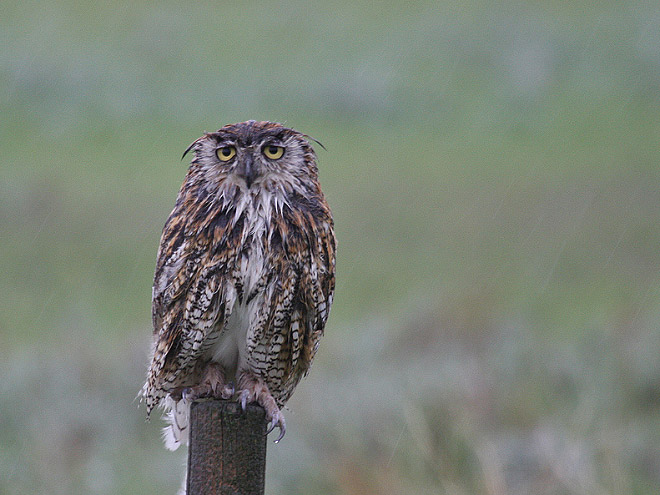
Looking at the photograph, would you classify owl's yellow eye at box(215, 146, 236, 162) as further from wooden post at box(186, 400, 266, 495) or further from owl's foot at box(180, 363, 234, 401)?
wooden post at box(186, 400, 266, 495)

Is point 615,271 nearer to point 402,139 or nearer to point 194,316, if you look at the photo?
point 402,139

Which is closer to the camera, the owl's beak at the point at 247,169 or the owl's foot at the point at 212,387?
the owl's beak at the point at 247,169

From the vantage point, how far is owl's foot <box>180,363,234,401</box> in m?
3.74

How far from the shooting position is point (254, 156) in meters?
3.57

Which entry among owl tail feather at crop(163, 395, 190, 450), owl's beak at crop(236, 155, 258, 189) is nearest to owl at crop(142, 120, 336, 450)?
owl's beak at crop(236, 155, 258, 189)

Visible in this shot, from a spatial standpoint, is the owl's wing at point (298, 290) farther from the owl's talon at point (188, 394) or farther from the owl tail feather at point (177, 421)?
the owl tail feather at point (177, 421)

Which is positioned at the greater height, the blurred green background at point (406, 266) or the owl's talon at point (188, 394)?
the blurred green background at point (406, 266)

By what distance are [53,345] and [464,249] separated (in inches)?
259

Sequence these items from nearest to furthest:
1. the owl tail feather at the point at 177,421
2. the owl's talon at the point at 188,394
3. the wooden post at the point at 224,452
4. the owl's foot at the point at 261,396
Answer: the wooden post at the point at 224,452 → the owl's foot at the point at 261,396 → the owl's talon at the point at 188,394 → the owl tail feather at the point at 177,421

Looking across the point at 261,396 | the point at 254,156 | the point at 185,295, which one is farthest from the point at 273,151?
the point at 261,396

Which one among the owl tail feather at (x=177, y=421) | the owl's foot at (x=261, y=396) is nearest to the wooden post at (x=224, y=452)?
the owl's foot at (x=261, y=396)

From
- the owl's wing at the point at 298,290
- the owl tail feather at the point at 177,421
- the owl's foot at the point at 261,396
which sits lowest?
the owl's foot at the point at 261,396

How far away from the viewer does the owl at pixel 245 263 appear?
355cm

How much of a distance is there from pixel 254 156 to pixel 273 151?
0.28 feet
